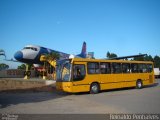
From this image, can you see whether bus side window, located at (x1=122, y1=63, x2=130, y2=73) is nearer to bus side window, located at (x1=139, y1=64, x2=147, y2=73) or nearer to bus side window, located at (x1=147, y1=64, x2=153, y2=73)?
bus side window, located at (x1=139, y1=64, x2=147, y2=73)

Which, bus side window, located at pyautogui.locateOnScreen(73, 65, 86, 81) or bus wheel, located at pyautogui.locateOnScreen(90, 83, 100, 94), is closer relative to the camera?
bus side window, located at pyautogui.locateOnScreen(73, 65, 86, 81)

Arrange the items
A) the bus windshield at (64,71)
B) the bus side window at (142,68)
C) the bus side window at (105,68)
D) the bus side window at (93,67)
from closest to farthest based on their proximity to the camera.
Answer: the bus windshield at (64,71)
the bus side window at (93,67)
the bus side window at (105,68)
the bus side window at (142,68)

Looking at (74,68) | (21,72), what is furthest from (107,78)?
(21,72)

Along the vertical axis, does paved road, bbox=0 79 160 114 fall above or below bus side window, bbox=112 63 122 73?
below

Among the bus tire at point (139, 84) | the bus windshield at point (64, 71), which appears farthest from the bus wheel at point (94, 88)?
the bus tire at point (139, 84)

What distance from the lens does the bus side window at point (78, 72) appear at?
17472 mm

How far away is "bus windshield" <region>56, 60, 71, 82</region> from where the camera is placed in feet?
57.8

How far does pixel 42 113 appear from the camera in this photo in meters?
10.1

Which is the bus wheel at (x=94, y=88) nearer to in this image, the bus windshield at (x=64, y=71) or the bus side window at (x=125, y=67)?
the bus windshield at (x=64, y=71)

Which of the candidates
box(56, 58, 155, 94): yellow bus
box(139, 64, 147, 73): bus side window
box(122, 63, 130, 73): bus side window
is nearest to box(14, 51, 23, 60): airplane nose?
box(56, 58, 155, 94): yellow bus

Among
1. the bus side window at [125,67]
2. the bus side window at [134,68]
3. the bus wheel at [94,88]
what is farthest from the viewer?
the bus side window at [134,68]

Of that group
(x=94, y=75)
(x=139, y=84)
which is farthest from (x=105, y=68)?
(x=139, y=84)

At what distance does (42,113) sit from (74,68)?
25.4 ft

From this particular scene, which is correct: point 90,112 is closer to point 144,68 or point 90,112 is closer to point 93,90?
point 93,90
